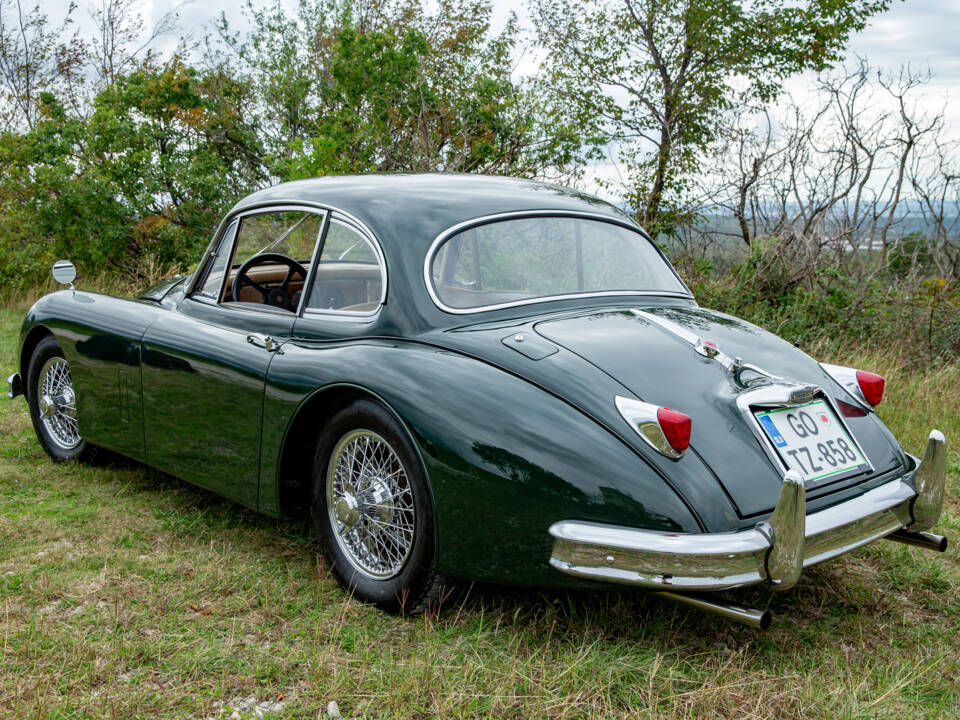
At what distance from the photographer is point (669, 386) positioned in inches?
105

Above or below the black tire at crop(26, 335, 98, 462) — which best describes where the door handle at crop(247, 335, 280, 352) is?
above

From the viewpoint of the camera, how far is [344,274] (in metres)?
3.60

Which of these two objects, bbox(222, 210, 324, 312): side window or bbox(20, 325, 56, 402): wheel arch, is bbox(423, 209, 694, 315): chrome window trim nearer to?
bbox(222, 210, 324, 312): side window

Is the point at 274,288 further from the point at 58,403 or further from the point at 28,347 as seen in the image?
the point at 28,347

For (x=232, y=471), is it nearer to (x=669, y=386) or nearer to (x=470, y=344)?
(x=470, y=344)

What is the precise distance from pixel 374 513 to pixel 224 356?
102cm

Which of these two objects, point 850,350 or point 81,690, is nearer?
point 81,690

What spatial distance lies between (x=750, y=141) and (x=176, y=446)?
296 inches

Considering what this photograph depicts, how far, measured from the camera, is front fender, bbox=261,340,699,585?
2395 mm

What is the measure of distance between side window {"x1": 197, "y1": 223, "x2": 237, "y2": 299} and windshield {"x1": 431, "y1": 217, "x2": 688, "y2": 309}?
1351mm


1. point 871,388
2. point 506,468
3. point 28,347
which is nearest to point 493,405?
point 506,468

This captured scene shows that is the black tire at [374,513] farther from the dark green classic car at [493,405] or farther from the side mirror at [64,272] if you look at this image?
the side mirror at [64,272]

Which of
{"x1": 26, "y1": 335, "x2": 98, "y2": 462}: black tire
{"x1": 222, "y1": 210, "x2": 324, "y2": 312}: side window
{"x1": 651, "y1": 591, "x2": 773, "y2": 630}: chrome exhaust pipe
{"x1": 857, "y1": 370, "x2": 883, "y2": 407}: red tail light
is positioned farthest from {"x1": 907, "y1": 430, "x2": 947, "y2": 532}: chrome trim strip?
{"x1": 26, "y1": 335, "x2": 98, "y2": 462}: black tire

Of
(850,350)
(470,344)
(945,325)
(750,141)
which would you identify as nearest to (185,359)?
(470,344)
